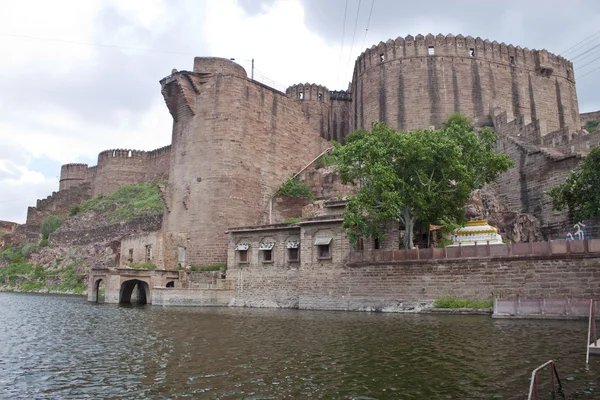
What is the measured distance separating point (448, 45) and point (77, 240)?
45.8 m

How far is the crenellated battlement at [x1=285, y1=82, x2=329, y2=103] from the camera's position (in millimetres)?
58906

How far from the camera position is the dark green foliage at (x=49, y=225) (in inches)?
2539

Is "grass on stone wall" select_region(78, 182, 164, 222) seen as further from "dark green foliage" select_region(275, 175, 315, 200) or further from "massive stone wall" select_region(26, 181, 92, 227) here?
"dark green foliage" select_region(275, 175, 315, 200)

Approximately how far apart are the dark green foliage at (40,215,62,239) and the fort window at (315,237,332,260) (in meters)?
48.3

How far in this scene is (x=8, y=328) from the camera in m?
18.6

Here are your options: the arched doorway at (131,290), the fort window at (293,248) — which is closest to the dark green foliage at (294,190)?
the fort window at (293,248)

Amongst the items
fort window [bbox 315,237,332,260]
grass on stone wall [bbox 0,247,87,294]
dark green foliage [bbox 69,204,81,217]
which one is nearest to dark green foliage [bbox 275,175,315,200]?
fort window [bbox 315,237,332,260]

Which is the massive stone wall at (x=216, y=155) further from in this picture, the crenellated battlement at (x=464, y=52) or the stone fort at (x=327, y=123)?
the crenellated battlement at (x=464, y=52)

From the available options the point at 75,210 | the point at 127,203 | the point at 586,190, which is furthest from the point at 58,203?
the point at 586,190

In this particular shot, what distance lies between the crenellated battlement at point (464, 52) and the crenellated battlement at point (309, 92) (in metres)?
9.74

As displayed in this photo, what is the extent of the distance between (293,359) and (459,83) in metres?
41.4

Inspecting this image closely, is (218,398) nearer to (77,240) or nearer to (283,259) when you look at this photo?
(283,259)

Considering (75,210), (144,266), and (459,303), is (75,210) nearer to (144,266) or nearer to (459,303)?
(144,266)

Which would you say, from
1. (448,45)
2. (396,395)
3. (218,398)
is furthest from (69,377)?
(448,45)
